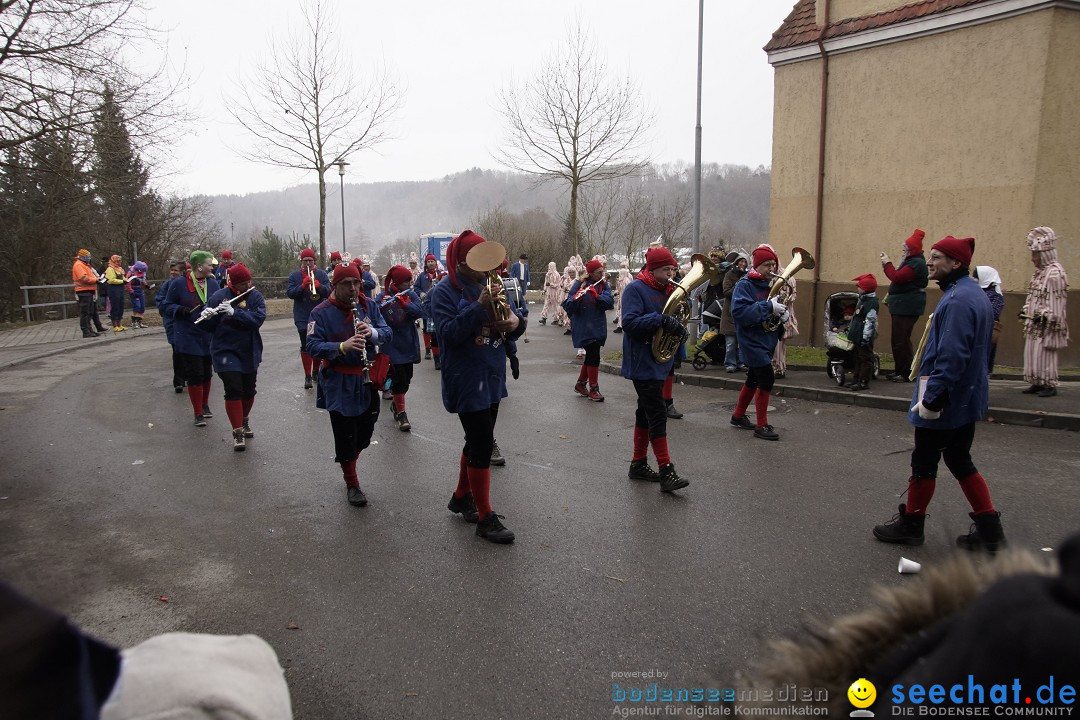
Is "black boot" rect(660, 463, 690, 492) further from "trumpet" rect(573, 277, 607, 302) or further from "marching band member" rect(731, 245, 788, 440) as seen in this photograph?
"trumpet" rect(573, 277, 607, 302)

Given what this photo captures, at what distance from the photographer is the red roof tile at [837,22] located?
12.1 meters

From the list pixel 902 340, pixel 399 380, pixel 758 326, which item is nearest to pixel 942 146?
pixel 902 340

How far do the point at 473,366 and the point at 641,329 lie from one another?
1.70m

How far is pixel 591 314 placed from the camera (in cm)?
1008

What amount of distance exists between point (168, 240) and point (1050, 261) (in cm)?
2695

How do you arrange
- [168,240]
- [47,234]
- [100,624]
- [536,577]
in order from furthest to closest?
[168,240] < [47,234] < [536,577] < [100,624]

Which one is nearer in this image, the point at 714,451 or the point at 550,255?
the point at 714,451

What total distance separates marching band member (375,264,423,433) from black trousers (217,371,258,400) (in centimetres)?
156

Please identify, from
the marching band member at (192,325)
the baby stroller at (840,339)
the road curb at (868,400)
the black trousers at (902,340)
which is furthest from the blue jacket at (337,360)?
the black trousers at (902,340)

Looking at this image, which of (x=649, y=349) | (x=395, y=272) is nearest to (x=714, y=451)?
(x=649, y=349)

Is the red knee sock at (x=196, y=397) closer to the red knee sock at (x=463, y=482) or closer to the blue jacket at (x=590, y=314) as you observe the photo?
the blue jacket at (x=590, y=314)

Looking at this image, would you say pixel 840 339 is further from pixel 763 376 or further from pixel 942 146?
pixel 942 146

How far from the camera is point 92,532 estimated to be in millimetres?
5340

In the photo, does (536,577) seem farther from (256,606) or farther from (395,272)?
(395,272)
